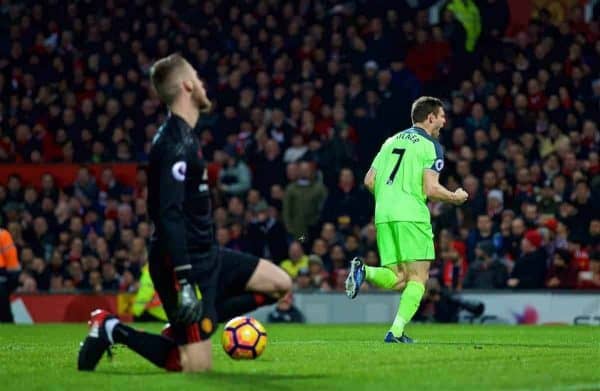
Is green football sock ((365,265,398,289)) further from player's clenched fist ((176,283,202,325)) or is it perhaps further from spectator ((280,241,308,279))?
spectator ((280,241,308,279))

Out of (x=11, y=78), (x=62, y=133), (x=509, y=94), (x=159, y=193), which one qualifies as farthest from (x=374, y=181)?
(x=11, y=78)

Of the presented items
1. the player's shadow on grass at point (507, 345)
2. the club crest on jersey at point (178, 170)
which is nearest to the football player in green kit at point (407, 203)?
the player's shadow on grass at point (507, 345)

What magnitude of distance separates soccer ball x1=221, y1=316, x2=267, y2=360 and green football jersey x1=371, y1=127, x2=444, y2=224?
2899mm

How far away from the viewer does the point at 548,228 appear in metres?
18.5

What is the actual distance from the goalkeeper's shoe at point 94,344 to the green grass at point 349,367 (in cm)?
10

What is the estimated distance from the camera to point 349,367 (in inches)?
332

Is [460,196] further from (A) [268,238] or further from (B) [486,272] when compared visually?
(A) [268,238]

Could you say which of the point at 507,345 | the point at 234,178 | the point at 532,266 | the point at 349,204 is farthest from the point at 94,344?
the point at 234,178

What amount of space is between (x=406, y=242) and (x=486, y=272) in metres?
7.23

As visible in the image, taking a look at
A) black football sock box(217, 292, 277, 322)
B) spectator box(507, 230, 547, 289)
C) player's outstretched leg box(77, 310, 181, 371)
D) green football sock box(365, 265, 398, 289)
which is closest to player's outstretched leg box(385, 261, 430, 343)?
green football sock box(365, 265, 398, 289)

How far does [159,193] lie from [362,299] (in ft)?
37.9

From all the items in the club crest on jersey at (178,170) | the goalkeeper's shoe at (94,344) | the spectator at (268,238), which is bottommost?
the spectator at (268,238)

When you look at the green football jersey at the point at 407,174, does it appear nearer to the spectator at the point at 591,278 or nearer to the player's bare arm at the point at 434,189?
the player's bare arm at the point at 434,189

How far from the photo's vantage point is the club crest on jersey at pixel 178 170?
744cm
